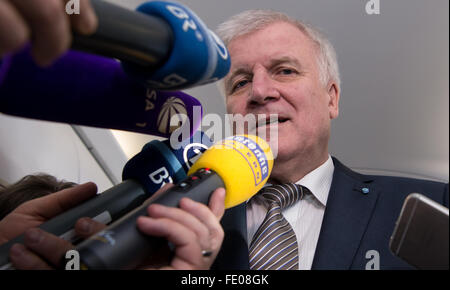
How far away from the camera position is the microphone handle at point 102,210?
561 millimetres

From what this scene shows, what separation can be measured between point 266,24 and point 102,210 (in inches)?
32.6

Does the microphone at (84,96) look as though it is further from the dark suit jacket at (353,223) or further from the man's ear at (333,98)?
the man's ear at (333,98)

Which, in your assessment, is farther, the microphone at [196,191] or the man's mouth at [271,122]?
the man's mouth at [271,122]

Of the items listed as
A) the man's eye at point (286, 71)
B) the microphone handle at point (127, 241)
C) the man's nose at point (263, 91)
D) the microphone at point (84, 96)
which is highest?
the microphone at point (84, 96)

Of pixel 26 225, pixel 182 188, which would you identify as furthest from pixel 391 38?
pixel 26 225

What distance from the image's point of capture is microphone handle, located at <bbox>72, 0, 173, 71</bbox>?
0.37 m

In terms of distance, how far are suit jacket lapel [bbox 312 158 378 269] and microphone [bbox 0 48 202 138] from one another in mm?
455

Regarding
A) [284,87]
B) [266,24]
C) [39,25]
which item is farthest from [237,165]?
[266,24]

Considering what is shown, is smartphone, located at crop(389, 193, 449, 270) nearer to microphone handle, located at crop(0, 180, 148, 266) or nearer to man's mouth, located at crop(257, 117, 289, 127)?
microphone handle, located at crop(0, 180, 148, 266)

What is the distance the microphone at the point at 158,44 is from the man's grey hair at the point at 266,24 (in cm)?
74

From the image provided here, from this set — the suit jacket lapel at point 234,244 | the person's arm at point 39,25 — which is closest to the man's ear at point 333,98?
the suit jacket lapel at point 234,244

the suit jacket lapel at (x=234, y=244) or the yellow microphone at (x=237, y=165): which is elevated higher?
the yellow microphone at (x=237, y=165)

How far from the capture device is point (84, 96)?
498mm

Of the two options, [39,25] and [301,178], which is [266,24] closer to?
[301,178]
